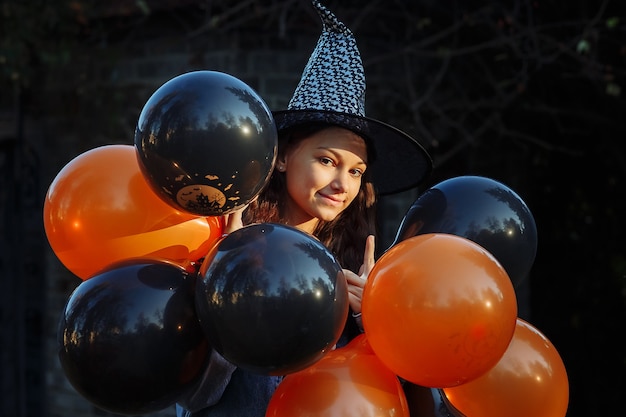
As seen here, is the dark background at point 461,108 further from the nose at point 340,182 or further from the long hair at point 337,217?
the nose at point 340,182

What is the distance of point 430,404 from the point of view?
173 centimetres

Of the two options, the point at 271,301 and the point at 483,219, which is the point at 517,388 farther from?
the point at 271,301

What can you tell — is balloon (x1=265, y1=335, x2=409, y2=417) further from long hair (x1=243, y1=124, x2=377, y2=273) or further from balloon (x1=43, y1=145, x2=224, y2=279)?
long hair (x1=243, y1=124, x2=377, y2=273)

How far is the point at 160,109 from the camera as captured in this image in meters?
1.59

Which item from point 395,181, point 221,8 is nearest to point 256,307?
point 395,181

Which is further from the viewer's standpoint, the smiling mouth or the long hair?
the long hair

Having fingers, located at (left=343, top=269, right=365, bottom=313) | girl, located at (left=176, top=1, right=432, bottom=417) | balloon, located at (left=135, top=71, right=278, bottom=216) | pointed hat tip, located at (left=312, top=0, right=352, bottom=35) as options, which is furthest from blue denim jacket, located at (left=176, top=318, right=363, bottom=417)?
pointed hat tip, located at (left=312, top=0, right=352, bottom=35)

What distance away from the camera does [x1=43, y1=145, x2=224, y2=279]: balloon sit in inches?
68.8

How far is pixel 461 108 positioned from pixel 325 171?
98.3 inches

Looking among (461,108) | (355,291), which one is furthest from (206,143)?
(461,108)

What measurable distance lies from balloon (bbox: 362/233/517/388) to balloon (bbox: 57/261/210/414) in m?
0.38

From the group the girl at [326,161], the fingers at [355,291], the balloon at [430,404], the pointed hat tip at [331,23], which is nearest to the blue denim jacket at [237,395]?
the girl at [326,161]

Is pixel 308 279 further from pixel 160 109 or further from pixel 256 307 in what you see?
pixel 160 109

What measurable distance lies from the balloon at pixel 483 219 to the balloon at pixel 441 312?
292mm
